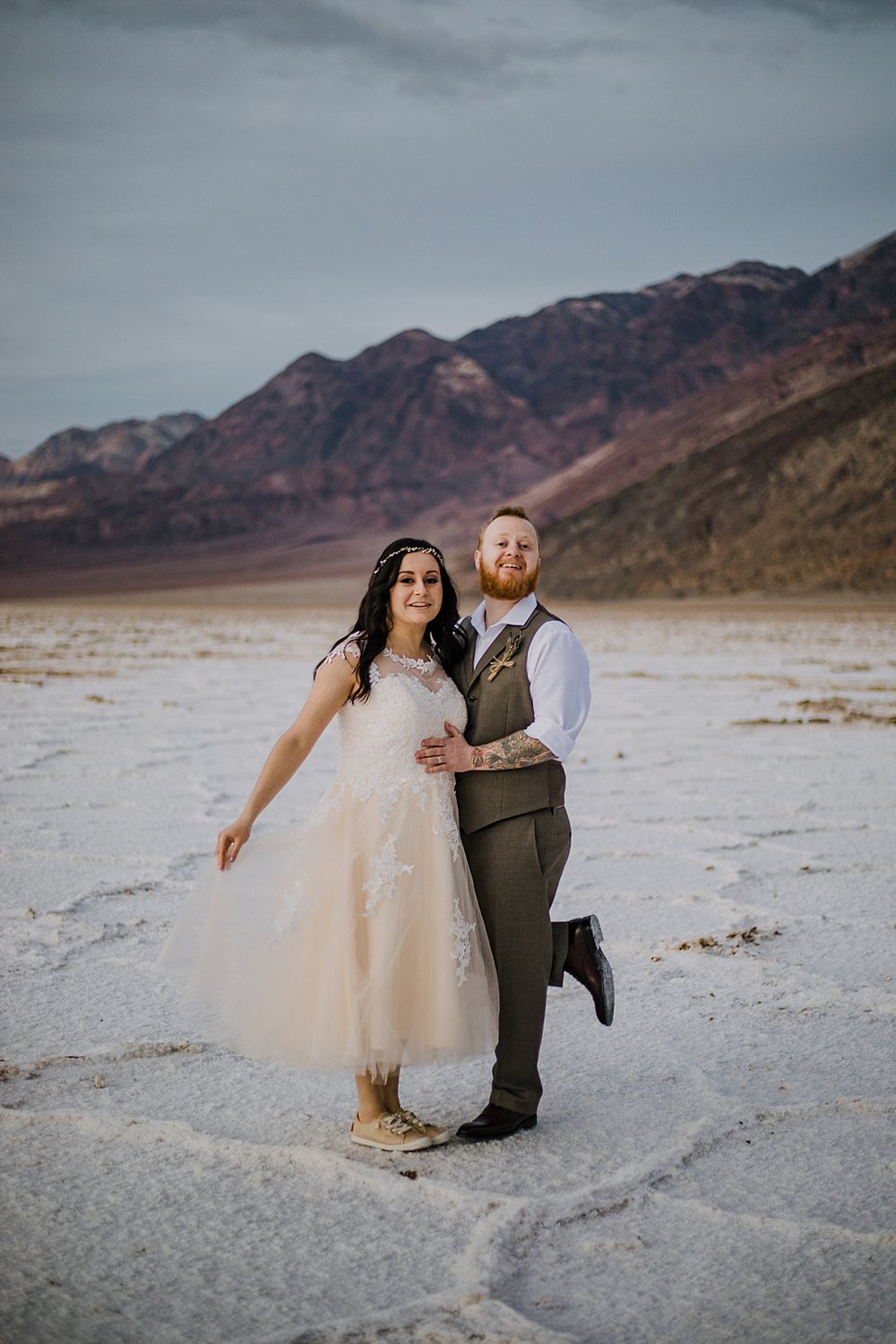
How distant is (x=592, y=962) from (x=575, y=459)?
12955 centimetres

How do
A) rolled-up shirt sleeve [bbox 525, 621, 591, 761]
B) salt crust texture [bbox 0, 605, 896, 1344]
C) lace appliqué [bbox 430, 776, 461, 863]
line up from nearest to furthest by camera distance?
salt crust texture [bbox 0, 605, 896, 1344] → rolled-up shirt sleeve [bbox 525, 621, 591, 761] → lace appliqué [bbox 430, 776, 461, 863]

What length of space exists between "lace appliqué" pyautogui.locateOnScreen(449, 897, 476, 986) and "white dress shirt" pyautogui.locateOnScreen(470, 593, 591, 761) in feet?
1.34

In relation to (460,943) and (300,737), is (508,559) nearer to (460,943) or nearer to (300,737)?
(300,737)

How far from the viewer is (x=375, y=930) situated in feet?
9.04

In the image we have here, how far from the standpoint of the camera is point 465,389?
143750mm

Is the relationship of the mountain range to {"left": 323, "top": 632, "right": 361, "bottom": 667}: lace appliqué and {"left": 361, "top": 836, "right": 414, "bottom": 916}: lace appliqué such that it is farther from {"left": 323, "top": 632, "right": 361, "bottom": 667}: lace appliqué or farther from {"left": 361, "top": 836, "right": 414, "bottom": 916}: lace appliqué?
{"left": 361, "top": 836, "right": 414, "bottom": 916}: lace appliqué

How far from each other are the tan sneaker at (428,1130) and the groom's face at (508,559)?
1.17 m

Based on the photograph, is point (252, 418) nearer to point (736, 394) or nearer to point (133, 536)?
point (133, 536)

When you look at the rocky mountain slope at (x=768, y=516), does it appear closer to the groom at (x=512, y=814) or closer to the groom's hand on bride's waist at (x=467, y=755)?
the groom at (x=512, y=814)

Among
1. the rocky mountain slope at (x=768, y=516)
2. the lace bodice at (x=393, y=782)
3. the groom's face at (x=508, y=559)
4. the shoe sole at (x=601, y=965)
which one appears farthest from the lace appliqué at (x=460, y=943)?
the rocky mountain slope at (x=768, y=516)

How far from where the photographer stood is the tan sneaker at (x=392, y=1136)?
2.81 m

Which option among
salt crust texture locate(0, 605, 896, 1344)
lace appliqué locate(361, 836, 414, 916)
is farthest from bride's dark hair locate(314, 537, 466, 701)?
salt crust texture locate(0, 605, 896, 1344)

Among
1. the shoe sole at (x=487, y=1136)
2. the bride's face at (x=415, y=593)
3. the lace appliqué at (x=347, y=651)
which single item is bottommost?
the shoe sole at (x=487, y=1136)

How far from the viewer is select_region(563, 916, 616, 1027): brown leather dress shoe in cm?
294
